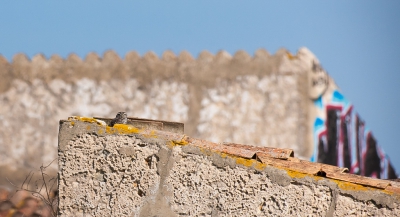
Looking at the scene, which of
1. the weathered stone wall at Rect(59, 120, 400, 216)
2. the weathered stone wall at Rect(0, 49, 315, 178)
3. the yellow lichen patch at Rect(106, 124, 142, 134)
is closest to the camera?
the weathered stone wall at Rect(59, 120, 400, 216)

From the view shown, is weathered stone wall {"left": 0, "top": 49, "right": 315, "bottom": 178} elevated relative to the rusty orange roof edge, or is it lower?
elevated

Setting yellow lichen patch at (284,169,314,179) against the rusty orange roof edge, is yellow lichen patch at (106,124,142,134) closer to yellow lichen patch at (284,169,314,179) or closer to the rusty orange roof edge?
the rusty orange roof edge

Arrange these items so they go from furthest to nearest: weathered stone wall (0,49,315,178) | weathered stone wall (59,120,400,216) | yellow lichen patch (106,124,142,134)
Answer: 1. weathered stone wall (0,49,315,178)
2. yellow lichen patch (106,124,142,134)
3. weathered stone wall (59,120,400,216)

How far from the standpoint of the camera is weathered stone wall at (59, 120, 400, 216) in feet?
9.82

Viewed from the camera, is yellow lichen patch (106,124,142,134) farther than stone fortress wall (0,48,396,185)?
No

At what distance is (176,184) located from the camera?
10.4 feet

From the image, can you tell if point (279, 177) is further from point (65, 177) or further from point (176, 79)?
point (176, 79)

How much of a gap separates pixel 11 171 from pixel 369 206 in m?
6.98

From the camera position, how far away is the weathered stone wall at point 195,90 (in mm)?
9773

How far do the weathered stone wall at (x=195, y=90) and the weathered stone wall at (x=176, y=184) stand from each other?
654 cm

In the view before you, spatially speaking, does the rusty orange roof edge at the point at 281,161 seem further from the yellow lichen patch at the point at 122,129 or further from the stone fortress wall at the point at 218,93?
the stone fortress wall at the point at 218,93

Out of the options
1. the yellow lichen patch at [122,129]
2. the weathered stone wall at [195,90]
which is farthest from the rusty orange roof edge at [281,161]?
the weathered stone wall at [195,90]

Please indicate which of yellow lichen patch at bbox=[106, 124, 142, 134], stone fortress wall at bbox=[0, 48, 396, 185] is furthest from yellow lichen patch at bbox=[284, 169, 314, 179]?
stone fortress wall at bbox=[0, 48, 396, 185]

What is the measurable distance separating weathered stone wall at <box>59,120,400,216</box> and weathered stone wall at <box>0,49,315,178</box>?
654 centimetres
